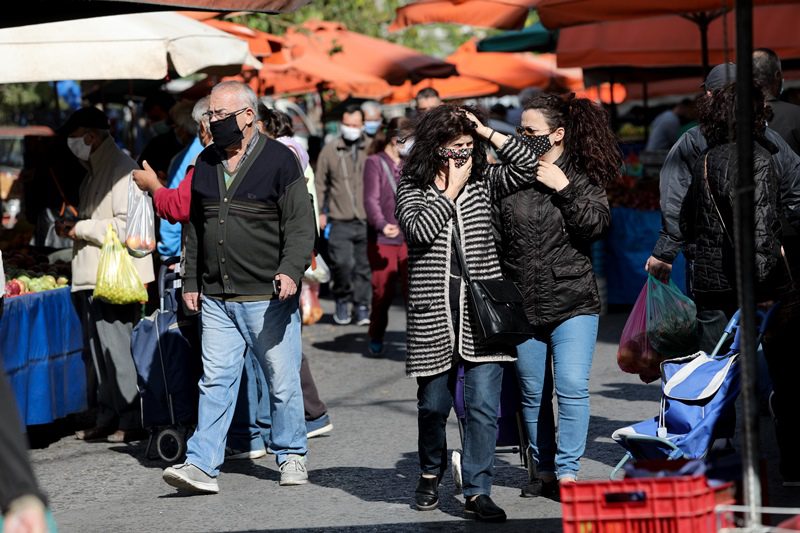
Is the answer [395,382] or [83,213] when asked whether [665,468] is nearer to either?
[83,213]

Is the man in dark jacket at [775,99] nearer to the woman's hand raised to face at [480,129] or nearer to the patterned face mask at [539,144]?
the patterned face mask at [539,144]

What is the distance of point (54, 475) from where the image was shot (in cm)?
740

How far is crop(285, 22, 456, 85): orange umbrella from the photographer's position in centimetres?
→ 1755

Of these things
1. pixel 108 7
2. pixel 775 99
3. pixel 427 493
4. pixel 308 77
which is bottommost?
pixel 427 493

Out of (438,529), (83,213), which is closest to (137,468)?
(83,213)

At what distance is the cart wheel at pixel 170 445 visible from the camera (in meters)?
7.47

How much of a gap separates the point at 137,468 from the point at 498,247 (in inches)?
104

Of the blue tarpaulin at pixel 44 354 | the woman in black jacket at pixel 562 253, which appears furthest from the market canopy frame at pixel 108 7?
the blue tarpaulin at pixel 44 354

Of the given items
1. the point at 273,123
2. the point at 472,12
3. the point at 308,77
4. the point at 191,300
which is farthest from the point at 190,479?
the point at 308,77

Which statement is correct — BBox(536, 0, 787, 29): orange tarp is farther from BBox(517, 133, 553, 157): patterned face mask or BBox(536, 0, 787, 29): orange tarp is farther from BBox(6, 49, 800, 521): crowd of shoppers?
BBox(517, 133, 553, 157): patterned face mask

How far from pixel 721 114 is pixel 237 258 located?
244 cm

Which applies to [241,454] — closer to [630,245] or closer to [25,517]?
[25,517]

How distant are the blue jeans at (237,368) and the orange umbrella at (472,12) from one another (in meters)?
6.70

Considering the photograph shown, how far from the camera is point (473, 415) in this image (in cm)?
587
